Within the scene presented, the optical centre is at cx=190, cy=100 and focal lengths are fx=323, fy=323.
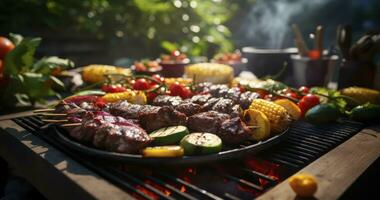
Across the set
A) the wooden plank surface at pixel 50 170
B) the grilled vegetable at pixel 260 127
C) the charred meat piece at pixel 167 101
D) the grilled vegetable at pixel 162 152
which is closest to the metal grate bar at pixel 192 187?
the grilled vegetable at pixel 162 152

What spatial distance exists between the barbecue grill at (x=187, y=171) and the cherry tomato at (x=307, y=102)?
2.00 feet

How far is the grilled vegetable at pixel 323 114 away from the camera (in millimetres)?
3363

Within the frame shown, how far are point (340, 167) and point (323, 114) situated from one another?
3.89ft

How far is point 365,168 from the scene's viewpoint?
2.25 meters

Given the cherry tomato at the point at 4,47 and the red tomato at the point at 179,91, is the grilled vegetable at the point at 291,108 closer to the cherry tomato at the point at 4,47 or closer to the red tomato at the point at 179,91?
the red tomato at the point at 179,91

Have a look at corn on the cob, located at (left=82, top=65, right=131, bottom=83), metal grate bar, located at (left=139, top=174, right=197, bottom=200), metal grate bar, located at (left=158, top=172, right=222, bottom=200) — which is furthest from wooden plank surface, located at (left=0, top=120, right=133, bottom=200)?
corn on the cob, located at (left=82, top=65, right=131, bottom=83)

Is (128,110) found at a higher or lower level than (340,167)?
higher

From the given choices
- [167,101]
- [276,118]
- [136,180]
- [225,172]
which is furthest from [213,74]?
[136,180]

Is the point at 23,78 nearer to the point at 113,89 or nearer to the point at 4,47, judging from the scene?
the point at 4,47

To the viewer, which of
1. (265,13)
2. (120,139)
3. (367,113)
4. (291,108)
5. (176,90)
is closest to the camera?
(120,139)

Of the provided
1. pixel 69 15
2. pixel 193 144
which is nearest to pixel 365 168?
pixel 193 144

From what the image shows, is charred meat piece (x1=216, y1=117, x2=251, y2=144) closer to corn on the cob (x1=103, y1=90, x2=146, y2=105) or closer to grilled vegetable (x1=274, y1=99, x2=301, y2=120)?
grilled vegetable (x1=274, y1=99, x2=301, y2=120)

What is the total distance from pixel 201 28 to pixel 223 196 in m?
7.91

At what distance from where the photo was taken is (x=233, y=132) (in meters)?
2.53
